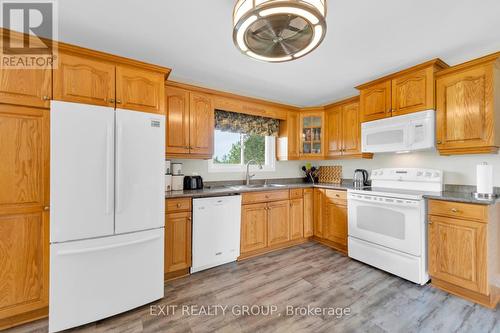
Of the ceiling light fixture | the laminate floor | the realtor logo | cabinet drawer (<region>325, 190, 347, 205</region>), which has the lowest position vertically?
the laminate floor

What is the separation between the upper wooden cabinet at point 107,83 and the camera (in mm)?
1790

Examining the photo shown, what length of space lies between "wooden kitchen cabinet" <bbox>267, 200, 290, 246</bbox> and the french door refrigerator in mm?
1576

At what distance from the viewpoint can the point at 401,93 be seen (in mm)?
2637

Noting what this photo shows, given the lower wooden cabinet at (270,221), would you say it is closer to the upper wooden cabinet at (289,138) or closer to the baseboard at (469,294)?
the upper wooden cabinet at (289,138)

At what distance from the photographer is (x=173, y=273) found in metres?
2.41

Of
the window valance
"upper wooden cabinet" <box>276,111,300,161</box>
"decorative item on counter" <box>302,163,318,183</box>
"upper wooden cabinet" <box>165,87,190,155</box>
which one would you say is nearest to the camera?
"upper wooden cabinet" <box>165,87,190,155</box>

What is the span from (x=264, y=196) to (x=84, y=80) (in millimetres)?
2355

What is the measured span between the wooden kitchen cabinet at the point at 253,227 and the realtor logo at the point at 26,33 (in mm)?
2450

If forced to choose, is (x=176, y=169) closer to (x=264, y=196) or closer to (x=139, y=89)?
(x=139, y=89)

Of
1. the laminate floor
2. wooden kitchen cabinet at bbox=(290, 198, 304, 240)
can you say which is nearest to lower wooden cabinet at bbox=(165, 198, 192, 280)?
the laminate floor

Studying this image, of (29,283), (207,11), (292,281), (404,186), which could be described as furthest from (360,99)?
(29,283)

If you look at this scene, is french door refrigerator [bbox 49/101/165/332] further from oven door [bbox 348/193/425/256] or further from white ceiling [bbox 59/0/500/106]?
oven door [bbox 348/193/425/256]

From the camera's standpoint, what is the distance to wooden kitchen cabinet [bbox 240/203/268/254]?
9.49 ft

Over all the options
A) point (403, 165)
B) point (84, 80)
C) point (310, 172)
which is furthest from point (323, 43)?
point (310, 172)
